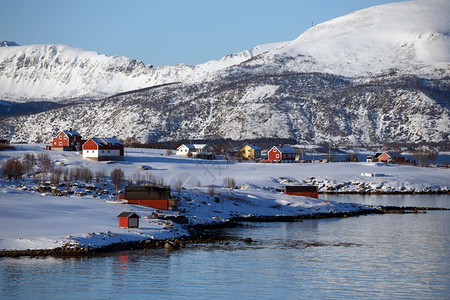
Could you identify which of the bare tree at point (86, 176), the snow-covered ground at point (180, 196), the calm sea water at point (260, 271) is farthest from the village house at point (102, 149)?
the calm sea water at point (260, 271)

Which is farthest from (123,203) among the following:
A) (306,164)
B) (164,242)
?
(306,164)

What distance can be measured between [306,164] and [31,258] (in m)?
81.5

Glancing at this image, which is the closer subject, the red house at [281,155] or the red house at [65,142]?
the red house at [65,142]

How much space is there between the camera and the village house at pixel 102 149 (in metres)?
108

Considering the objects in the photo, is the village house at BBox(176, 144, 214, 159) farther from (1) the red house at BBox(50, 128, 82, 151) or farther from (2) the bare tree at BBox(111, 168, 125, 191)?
(2) the bare tree at BBox(111, 168, 125, 191)

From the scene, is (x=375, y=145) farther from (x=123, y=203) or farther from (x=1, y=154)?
(x=123, y=203)

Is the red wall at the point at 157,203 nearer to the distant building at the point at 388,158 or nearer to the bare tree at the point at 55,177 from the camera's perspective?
the bare tree at the point at 55,177

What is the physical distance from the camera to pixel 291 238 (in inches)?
2304

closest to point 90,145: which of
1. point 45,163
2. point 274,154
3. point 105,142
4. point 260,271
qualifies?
point 105,142

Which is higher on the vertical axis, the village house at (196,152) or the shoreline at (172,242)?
the village house at (196,152)

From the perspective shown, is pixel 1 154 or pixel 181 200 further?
pixel 1 154

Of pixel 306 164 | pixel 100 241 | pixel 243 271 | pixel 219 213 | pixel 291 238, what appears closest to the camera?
pixel 243 271

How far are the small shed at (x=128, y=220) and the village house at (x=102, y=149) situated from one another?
5321 centimetres

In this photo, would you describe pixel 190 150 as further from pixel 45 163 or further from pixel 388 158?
pixel 45 163
